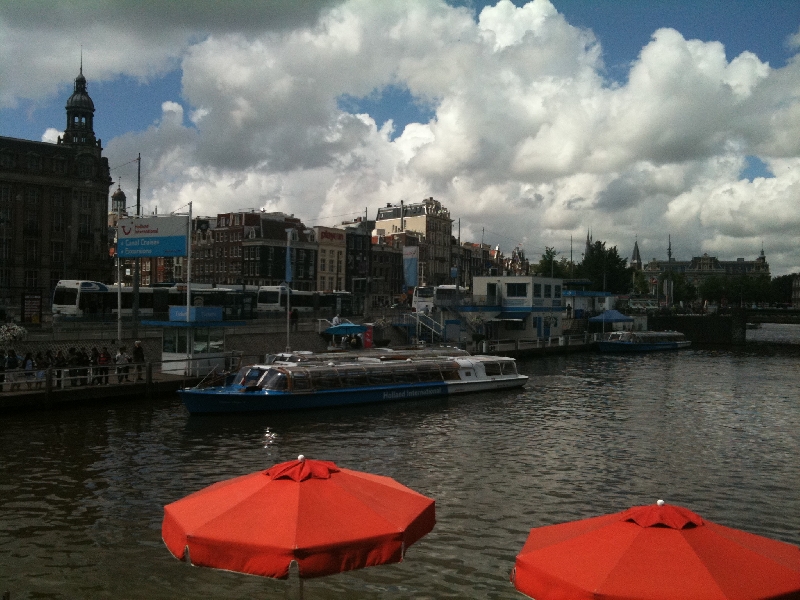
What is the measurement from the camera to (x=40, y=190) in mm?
87312

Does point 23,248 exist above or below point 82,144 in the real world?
below

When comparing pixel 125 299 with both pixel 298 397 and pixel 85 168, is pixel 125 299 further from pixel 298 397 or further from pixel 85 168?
pixel 85 168

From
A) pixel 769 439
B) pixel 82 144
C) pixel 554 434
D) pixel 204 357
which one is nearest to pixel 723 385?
pixel 769 439

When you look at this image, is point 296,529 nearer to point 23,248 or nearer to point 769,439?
point 769,439

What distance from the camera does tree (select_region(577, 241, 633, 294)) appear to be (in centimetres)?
13275

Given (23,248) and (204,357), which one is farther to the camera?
(23,248)

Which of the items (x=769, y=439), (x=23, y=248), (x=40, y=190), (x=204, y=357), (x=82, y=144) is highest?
(x=82, y=144)

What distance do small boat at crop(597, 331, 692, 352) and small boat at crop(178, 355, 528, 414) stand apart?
38568 millimetres

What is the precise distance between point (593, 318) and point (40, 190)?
70.1m

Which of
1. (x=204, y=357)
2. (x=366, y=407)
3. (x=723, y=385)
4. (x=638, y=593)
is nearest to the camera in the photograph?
(x=638, y=593)

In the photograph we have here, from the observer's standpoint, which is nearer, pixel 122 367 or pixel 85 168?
pixel 122 367

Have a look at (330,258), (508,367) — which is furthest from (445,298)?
(330,258)

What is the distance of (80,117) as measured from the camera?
98.1 metres

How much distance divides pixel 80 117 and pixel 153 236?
68.9 m
